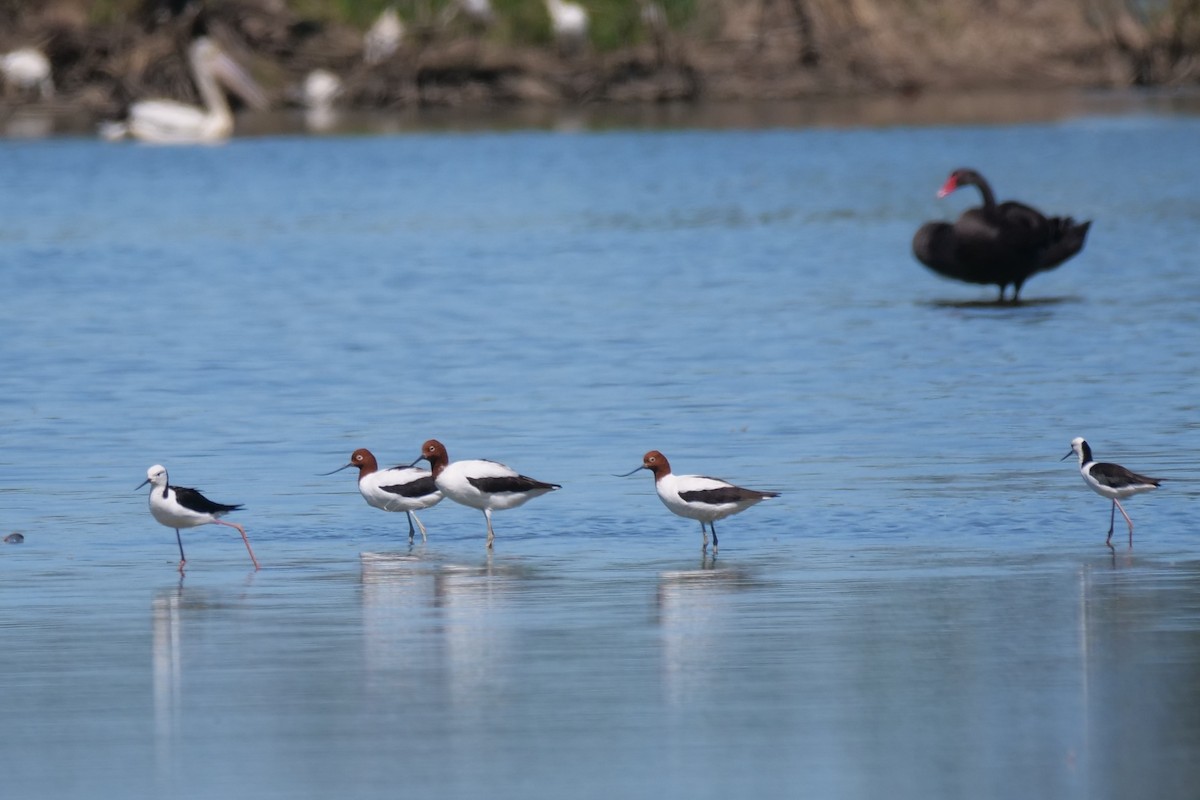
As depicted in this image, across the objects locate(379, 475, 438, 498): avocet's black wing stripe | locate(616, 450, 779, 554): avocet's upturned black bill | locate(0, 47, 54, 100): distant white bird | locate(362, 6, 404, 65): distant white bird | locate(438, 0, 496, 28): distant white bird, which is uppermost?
locate(438, 0, 496, 28): distant white bird

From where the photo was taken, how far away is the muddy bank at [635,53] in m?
50.6

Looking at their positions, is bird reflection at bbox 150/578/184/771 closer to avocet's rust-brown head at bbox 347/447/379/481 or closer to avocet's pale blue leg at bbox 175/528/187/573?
avocet's pale blue leg at bbox 175/528/187/573

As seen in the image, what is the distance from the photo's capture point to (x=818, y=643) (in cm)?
824

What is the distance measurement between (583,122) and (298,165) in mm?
9309

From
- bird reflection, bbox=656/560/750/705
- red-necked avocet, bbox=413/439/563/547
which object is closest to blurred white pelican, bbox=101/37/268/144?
red-necked avocet, bbox=413/439/563/547

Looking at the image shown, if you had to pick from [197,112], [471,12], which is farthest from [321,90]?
[197,112]

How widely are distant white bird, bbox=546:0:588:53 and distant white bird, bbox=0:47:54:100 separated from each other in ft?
36.9

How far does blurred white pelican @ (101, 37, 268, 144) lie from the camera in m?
44.9

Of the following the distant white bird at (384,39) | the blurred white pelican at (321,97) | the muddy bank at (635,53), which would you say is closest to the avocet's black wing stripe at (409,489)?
the blurred white pelican at (321,97)

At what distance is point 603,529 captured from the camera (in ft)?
36.0

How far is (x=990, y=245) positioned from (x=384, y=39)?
31436 mm

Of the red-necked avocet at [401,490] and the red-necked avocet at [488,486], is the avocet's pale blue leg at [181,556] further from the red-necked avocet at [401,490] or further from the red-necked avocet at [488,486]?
the red-necked avocet at [488,486]

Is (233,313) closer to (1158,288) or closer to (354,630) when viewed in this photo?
(1158,288)

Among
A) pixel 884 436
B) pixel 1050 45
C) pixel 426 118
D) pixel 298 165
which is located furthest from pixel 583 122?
pixel 884 436
